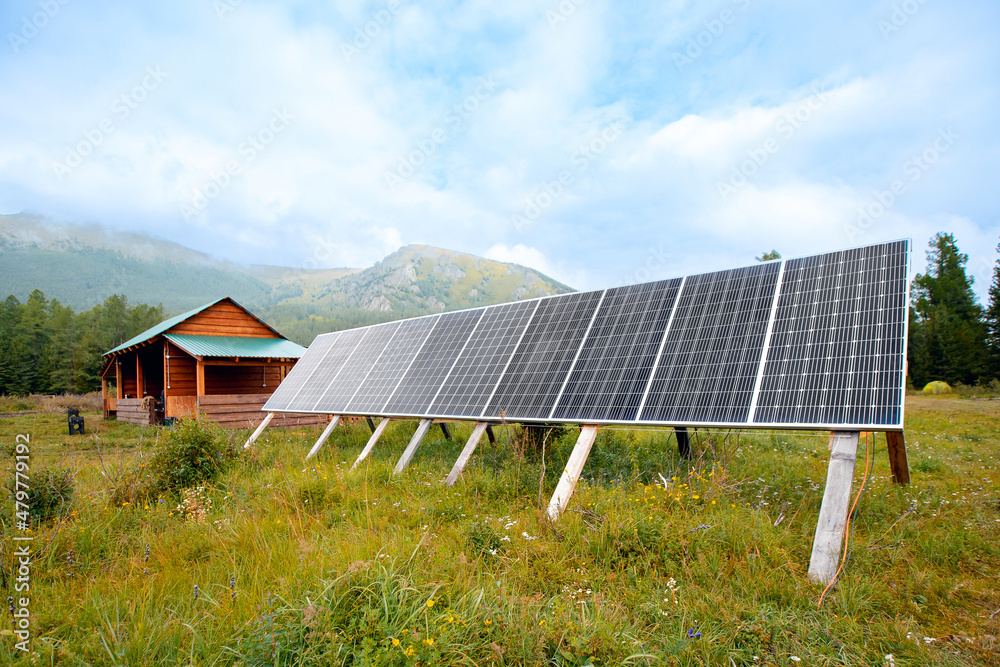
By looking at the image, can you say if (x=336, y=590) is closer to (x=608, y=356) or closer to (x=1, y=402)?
(x=608, y=356)

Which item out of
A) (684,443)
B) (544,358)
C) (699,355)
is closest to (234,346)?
(544,358)

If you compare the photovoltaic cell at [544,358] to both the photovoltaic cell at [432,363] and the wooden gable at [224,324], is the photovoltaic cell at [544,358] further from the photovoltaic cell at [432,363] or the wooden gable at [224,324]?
the wooden gable at [224,324]

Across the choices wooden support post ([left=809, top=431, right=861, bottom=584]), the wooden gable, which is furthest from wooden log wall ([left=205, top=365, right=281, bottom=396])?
wooden support post ([left=809, top=431, right=861, bottom=584])

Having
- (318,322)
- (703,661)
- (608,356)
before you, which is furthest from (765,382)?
(318,322)

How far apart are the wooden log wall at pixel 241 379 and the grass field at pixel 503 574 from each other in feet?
59.7

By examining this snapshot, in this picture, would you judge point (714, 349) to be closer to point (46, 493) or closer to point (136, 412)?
point (46, 493)

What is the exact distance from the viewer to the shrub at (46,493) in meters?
A: 6.46

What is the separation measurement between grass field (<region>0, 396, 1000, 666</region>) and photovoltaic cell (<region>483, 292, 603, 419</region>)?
43.8 inches

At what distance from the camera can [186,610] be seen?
4.00 metres

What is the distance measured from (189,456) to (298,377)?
239 inches

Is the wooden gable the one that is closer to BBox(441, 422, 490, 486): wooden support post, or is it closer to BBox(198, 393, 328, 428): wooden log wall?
BBox(198, 393, 328, 428): wooden log wall

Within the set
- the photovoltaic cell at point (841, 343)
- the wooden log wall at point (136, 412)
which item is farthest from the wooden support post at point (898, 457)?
the wooden log wall at point (136, 412)

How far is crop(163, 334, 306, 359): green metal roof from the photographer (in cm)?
2145

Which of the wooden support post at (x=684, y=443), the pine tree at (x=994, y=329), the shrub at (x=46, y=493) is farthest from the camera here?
the pine tree at (x=994, y=329)
